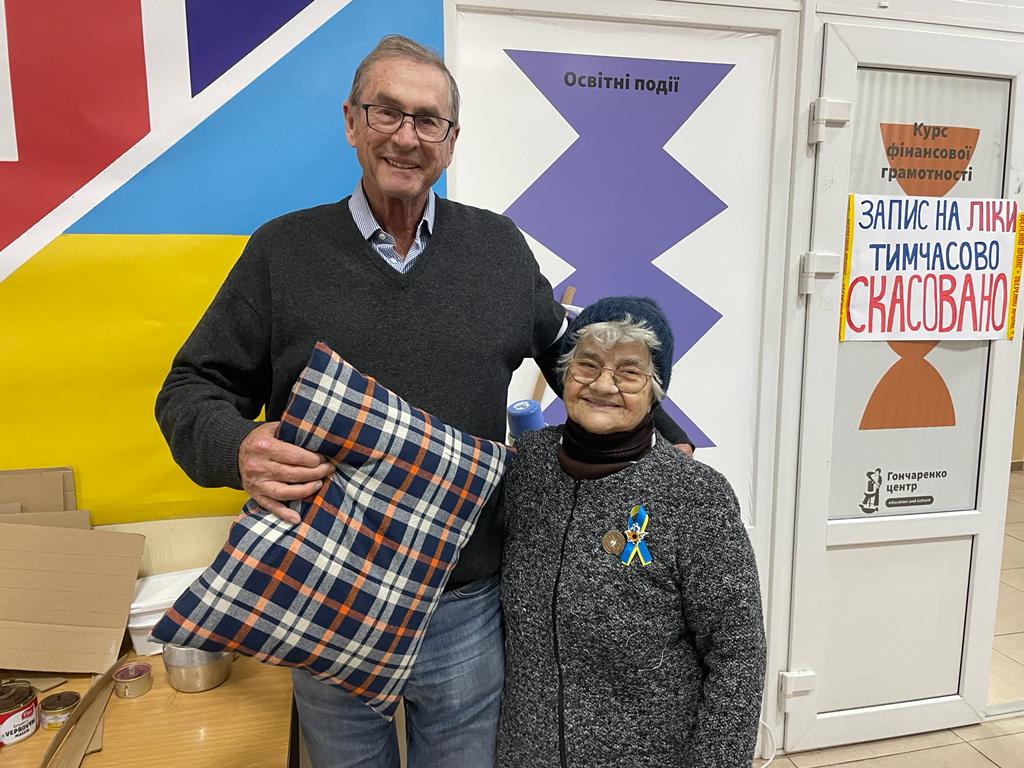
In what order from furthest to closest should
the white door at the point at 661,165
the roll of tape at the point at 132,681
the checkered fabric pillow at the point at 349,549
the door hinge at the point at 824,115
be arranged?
the door hinge at the point at 824,115
the white door at the point at 661,165
the roll of tape at the point at 132,681
the checkered fabric pillow at the point at 349,549

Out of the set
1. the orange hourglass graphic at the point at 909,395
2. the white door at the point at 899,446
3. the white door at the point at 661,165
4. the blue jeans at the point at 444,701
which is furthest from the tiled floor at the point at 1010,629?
the blue jeans at the point at 444,701

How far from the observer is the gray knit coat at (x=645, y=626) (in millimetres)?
967

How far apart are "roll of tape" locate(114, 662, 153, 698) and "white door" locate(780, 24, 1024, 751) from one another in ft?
5.53

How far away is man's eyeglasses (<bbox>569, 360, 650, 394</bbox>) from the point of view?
1.02 metres

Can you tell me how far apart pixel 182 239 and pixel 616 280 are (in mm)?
1039

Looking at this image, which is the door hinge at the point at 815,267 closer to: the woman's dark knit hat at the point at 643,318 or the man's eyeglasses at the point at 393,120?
the woman's dark knit hat at the point at 643,318

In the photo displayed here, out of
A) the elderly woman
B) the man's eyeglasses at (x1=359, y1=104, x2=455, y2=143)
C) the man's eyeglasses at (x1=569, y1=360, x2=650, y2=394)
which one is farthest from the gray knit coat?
the man's eyeglasses at (x1=359, y1=104, x2=455, y2=143)

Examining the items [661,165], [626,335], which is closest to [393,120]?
[626,335]

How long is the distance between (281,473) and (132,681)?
29.2 inches

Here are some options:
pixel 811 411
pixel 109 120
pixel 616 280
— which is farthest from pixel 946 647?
pixel 109 120

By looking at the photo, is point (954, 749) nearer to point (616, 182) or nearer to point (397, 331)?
point (616, 182)

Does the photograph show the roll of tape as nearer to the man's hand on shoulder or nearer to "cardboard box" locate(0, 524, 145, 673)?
"cardboard box" locate(0, 524, 145, 673)

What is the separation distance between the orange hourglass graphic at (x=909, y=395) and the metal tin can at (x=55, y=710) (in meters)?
2.05

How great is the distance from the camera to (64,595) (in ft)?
4.53
